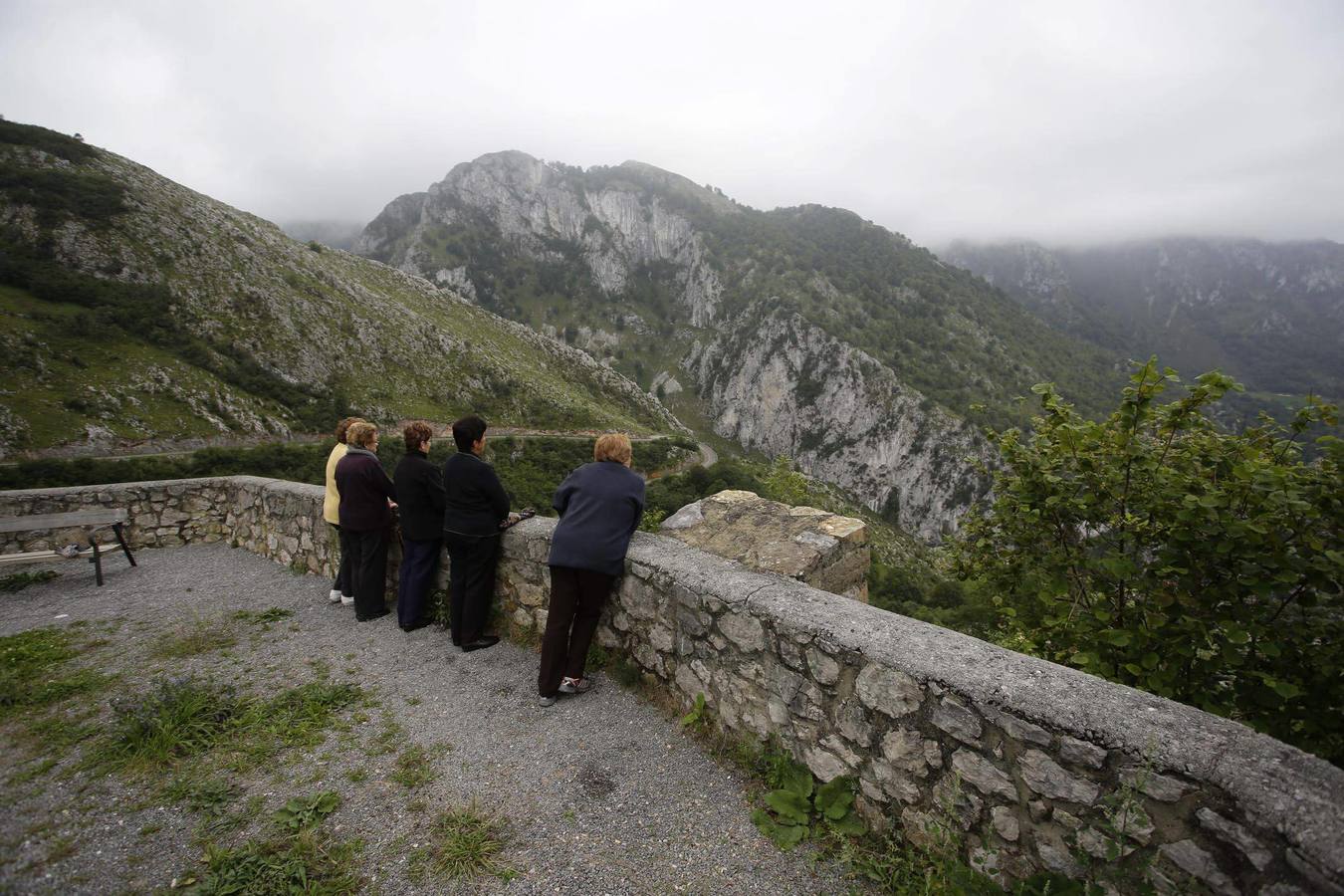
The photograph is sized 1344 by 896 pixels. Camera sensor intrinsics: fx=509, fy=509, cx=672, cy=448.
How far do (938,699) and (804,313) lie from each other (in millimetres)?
124469

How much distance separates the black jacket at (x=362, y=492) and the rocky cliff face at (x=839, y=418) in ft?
275

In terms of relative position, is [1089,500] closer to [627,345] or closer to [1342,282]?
[627,345]

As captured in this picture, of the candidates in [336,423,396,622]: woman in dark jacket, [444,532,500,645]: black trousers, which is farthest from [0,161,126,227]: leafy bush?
[444,532,500,645]: black trousers

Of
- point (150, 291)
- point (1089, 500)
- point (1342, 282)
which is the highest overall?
point (1342, 282)

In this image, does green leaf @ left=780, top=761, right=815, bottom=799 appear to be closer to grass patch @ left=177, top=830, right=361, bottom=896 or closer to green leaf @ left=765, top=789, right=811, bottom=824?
green leaf @ left=765, top=789, right=811, bottom=824

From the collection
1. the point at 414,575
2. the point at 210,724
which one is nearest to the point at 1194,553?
the point at 414,575

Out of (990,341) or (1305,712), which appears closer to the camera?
(1305,712)

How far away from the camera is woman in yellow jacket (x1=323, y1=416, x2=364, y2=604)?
19.8ft

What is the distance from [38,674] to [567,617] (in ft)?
15.9

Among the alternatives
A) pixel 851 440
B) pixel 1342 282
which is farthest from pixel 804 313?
pixel 1342 282

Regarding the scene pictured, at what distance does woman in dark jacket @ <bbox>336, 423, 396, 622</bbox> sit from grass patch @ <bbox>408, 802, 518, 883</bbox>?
3.50 meters

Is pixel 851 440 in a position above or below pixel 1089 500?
below

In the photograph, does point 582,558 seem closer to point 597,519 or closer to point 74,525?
point 597,519

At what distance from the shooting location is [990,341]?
393 feet
